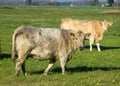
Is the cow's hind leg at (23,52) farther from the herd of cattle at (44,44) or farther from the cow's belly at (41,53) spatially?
the cow's belly at (41,53)

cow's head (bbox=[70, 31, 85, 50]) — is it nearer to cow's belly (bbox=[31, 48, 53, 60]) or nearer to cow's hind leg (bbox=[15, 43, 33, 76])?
cow's belly (bbox=[31, 48, 53, 60])

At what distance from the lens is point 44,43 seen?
1422 centimetres

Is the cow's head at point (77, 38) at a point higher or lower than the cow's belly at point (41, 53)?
higher

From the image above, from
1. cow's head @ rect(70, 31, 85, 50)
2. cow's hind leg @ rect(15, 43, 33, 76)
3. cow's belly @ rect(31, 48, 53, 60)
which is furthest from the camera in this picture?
cow's head @ rect(70, 31, 85, 50)

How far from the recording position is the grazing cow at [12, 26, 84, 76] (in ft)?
45.5

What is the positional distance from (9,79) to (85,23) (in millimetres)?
12662

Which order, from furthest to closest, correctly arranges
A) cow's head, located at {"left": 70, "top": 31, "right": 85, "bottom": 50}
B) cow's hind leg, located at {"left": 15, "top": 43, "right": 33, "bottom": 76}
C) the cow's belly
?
1. cow's head, located at {"left": 70, "top": 31, "right": 85, "bottom": 50}
2. the cow's belly
3. cow's hind leg, located at {"left": 15, "top": 43, "right": 33, "bottom": 76}

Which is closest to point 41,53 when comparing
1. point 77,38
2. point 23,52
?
point 23,52

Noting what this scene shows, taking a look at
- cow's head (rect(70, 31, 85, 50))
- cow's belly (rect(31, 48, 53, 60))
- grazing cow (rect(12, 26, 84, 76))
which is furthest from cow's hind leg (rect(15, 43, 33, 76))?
cow's head (rect(70, 31, 85, 50))

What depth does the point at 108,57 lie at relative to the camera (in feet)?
67.9

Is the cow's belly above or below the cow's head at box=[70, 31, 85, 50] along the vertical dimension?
below

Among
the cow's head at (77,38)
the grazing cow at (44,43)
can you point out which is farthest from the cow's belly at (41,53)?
the cow's head at (77,38)

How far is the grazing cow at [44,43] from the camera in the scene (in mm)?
13875

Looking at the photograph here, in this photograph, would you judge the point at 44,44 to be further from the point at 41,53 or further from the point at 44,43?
the point at 41,53
